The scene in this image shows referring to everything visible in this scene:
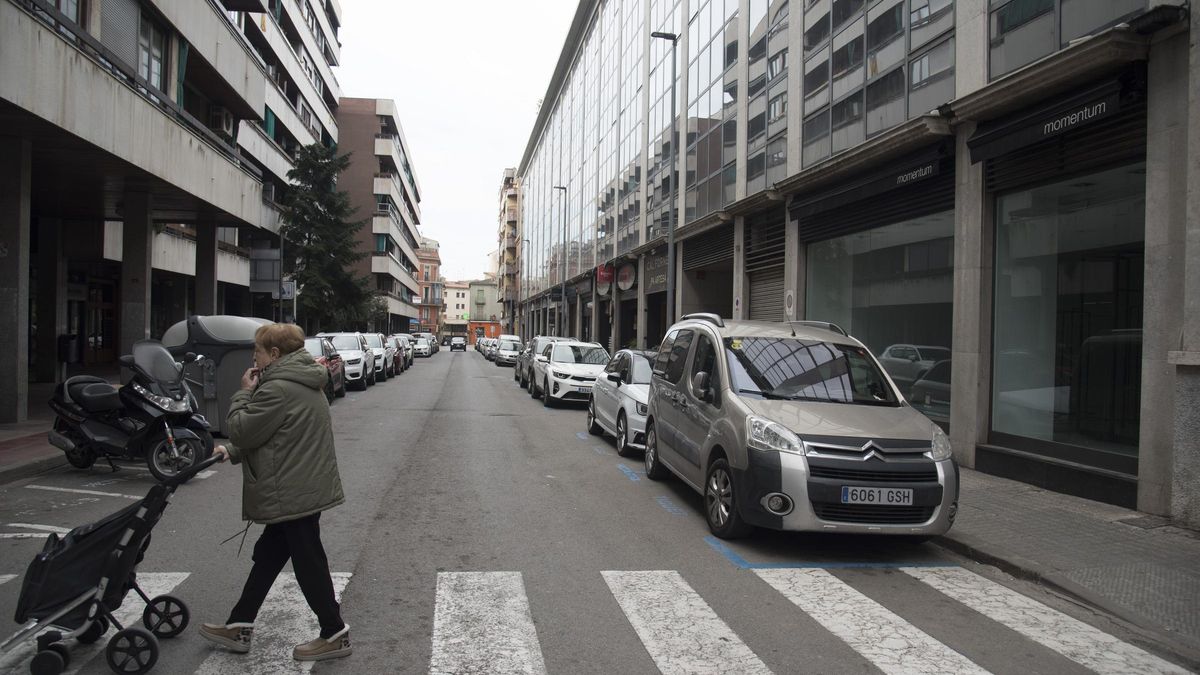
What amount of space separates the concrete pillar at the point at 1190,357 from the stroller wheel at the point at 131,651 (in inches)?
316

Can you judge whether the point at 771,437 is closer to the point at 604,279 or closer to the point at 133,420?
the point at 133,420

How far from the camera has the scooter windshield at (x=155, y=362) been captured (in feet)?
28.4

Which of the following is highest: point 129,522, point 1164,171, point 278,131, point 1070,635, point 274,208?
point 278,131

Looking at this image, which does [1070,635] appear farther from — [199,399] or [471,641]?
[199,399]

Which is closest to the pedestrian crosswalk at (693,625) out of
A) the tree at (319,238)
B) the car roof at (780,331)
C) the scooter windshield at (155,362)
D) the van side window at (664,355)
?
the car roof at (780,331)

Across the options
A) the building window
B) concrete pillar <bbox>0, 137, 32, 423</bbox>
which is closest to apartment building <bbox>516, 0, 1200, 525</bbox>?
the building window

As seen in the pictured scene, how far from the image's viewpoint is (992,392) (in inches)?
400

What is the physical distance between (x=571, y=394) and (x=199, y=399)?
827 centimetres

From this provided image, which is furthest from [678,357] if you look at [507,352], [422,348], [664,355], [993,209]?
[422,348]

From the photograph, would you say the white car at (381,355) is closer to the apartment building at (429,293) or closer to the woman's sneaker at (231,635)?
the woman's sneaker at (231,635)

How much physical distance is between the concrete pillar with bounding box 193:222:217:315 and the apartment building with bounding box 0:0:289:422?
0.03 meters

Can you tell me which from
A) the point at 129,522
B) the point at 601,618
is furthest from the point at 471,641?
the point at 129,522

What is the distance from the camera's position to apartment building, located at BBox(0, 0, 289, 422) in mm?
11117

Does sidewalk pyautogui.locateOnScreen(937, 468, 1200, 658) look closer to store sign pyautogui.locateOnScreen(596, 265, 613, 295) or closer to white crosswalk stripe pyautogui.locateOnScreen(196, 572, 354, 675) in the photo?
white crosswalk stripe pyautogui.locateOnScreen(196, 572, 354, 675)
